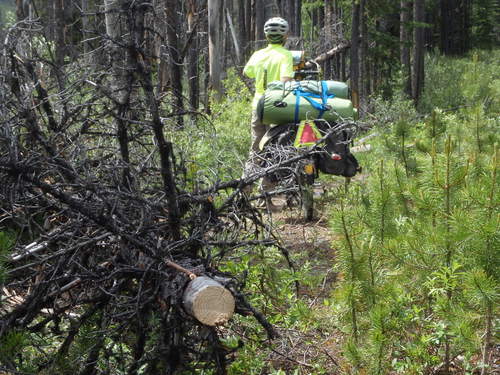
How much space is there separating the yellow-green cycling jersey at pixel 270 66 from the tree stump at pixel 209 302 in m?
4.37

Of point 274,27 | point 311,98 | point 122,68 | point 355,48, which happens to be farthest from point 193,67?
point 122,68

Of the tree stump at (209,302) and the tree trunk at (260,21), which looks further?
the tree trunk at (260,21)

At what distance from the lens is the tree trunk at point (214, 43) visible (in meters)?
13.3

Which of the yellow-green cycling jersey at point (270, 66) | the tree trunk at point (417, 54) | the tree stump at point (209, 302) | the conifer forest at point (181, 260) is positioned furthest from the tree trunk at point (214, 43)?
the tree stump at point (209, 302)

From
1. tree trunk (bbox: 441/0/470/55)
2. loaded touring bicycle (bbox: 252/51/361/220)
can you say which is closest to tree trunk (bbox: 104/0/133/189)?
loaded touring bicycle (bbox: 252/51/361/220)

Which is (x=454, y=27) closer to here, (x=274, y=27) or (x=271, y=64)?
(x=274, y=27)

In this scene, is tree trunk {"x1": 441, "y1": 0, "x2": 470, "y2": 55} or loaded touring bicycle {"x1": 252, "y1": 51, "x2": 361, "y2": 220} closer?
loaded touring bicycle {"x1": 252, "y1": 51, "x2": 361, "y2": 220}

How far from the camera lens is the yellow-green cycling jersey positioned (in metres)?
6.81

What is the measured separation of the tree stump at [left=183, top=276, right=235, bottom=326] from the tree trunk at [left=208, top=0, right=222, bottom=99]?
417 inches

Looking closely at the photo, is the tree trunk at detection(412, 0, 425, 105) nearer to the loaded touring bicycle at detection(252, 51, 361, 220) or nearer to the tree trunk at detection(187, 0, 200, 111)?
the tree trunk at detection(187, 0, 200, 111)

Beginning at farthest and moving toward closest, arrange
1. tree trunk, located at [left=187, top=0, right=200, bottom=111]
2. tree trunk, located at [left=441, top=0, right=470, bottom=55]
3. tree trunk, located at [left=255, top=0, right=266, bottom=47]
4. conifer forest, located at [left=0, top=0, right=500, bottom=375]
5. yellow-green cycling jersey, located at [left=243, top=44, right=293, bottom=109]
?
1. tree trunk, located at [left=441, top=0, right=470, bottom=55]
2. tree trunk, located at [left=255, top=0, right=266, bottom=47]
3. tree trunk, located at [left=187, top=0, right=200, bottom=111]
4. yellow-green cycling jersey, located at [left=243, top=44, right=293, bottom=109]
5. conifer forest, located at [left=0, top=0, right=500, bottom=375]

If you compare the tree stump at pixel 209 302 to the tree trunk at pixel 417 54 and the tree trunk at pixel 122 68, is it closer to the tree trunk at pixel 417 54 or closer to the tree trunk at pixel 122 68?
the tree trunk at pixel 122 68

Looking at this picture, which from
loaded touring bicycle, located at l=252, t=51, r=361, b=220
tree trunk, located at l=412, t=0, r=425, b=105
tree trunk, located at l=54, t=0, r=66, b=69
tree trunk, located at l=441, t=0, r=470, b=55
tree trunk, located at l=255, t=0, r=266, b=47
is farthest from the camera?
tree trunk, located at l=441, t=0, r=470, b=55

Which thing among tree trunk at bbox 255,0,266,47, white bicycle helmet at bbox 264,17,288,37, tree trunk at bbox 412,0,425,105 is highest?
white bicycle helmet at bbox 264,17,288,37
